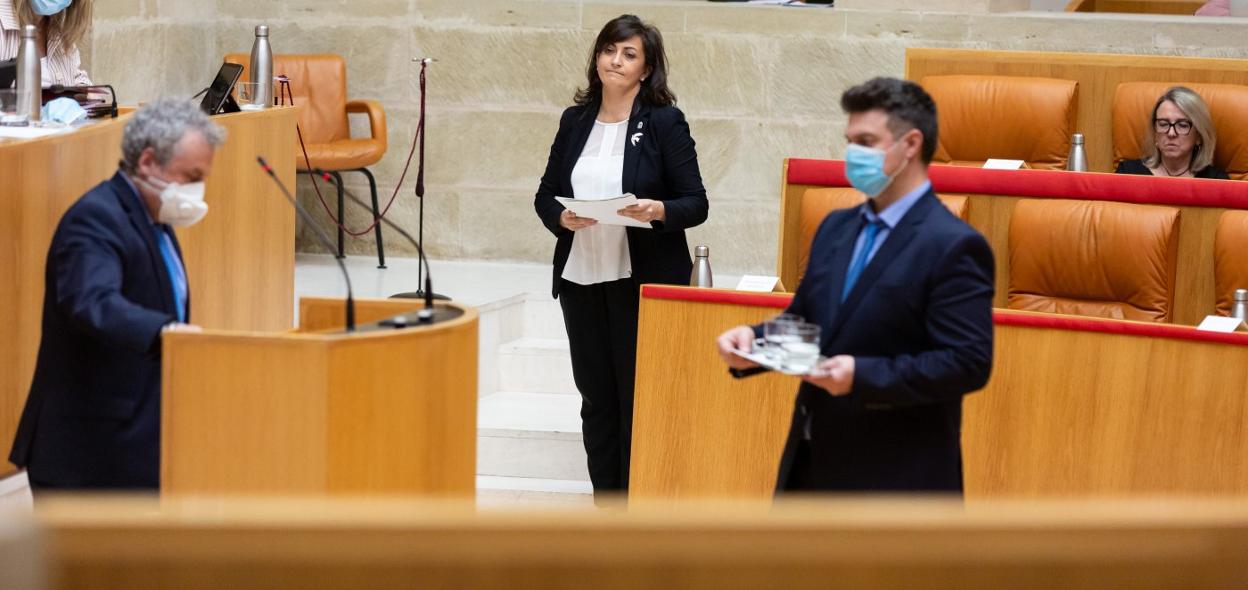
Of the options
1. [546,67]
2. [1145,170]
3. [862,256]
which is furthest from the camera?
[546,67]

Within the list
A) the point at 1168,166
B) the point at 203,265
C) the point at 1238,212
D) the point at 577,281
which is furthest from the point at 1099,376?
the point at 203,265

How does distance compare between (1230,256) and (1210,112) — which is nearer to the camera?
A: (1230,256)

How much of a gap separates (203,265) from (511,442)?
1.25 meters

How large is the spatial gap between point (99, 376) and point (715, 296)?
5.63 feet

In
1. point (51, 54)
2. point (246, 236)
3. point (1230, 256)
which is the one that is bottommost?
point (246, 236)

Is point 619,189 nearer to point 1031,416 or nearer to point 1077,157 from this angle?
point 1031,416

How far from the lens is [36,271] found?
3.85m

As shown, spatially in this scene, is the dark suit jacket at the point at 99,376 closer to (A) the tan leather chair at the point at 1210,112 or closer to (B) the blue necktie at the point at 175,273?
(B) the blue necktie at the point at 175,273

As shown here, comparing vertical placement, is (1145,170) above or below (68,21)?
below

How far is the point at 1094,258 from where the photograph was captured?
4508mm

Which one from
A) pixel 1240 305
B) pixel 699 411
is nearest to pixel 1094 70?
pixel 1240 305

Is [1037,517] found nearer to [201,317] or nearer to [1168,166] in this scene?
[201,317]

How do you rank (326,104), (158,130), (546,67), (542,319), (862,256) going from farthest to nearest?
(546,67), (326,104), (542,319), (158,130), (862,256)

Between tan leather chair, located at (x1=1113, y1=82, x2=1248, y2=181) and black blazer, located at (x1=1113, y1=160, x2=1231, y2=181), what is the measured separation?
0.09m
